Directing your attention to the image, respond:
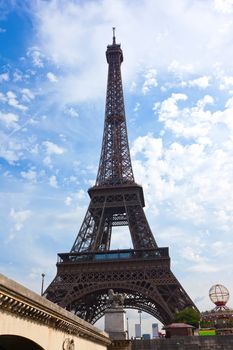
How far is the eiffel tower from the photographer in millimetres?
57281

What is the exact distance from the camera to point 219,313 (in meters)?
53.3

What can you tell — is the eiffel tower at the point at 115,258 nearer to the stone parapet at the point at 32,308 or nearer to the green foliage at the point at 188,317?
the green foliage at the point at 188,317

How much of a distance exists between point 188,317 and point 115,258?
15.2 meters

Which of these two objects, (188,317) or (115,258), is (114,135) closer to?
(115,258)

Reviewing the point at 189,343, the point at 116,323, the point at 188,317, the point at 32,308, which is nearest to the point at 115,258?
the point at 188,317

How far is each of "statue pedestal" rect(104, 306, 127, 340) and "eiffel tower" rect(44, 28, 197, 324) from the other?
25321 millimetres

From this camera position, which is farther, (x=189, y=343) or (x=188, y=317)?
(x=188, y=317)

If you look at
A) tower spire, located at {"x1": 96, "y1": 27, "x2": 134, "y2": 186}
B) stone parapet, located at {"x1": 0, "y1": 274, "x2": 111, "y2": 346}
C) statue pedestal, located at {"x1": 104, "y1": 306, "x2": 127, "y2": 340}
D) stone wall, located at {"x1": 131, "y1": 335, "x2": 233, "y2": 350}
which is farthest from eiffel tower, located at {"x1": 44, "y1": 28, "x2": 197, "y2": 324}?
stone parapet, located at {"x1": 0, "y1": 274, "x2": 111, "y2": 346}

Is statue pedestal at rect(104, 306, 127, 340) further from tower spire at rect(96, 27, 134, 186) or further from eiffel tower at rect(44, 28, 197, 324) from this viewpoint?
tower spire at rect(96, 27, 134, 186)

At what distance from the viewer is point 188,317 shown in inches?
1977

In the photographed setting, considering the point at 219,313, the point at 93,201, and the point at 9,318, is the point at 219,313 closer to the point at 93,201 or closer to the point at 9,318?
the point at 93,201

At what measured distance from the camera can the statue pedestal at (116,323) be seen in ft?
97.8

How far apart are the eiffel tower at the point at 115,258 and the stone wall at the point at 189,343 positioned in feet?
51.2

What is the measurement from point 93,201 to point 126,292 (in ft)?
54.7
